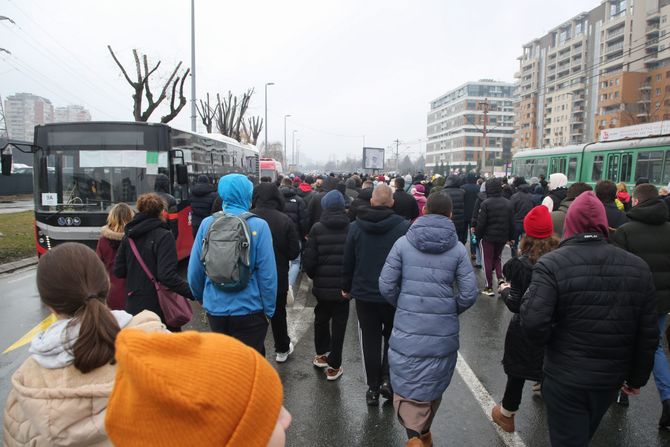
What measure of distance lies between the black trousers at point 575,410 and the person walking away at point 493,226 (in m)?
5.55

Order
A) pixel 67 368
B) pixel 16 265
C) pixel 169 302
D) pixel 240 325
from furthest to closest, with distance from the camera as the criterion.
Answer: pixel 16 265
pixel 169 302
pixel 240 325
pixel 67 368

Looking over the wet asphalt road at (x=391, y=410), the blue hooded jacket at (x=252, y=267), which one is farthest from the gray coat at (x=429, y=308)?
the blue hooded jacket at (x=252, y=267)

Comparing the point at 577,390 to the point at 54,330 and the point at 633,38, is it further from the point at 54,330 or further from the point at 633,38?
the point at 633,38

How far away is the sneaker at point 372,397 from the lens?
4.52 m

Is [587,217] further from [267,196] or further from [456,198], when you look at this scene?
[456,198]

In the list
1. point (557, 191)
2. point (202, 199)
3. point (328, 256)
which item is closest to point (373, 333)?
point (328, 256)

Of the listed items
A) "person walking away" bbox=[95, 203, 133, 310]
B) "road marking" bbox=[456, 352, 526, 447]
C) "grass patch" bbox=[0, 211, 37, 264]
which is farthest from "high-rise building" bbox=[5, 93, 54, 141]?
"road marking" bbox=[456, 352, 526, 447]

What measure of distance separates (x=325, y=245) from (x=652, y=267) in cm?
299

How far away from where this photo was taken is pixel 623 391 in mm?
4473

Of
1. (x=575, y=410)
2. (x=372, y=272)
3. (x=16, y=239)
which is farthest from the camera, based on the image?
(x=16, y=239)

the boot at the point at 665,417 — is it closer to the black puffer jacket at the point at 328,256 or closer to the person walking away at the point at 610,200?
the person walking away at the point at 610,200

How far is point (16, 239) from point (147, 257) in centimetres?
1275

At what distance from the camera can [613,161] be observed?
63.1 ft

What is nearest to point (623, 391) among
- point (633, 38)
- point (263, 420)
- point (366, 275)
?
point (366, 275)
